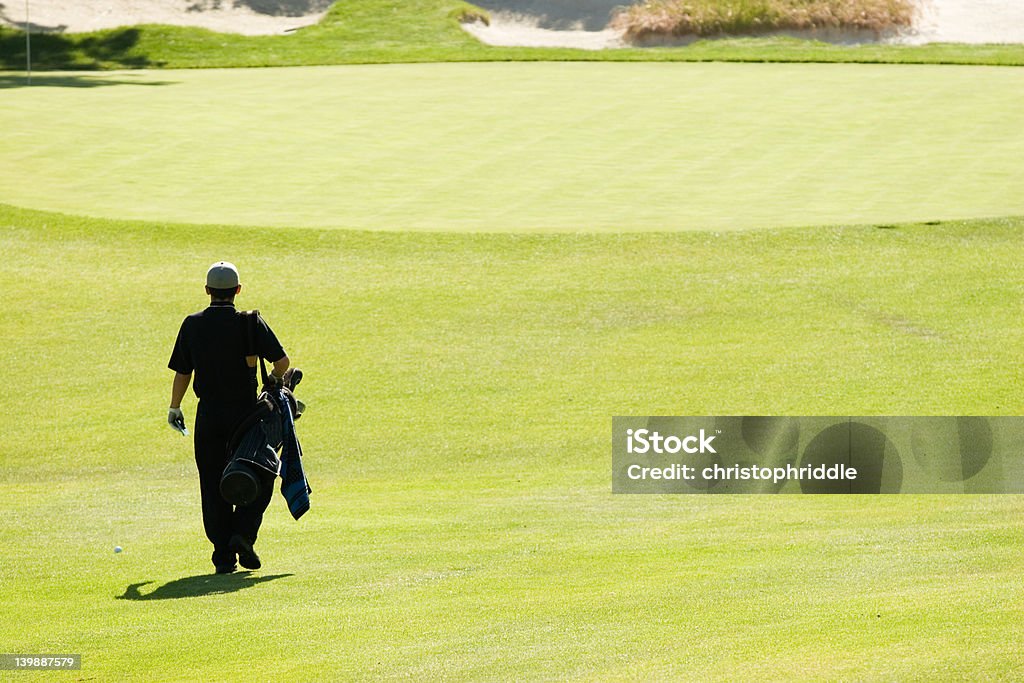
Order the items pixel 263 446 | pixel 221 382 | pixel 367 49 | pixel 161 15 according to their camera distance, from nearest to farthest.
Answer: pixel 263 446 → pixel 221 382 → pixel 367 49 → pixel 161 15

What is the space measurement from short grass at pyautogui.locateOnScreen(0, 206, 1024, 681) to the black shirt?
3.60 ft

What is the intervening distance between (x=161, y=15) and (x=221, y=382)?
104ft

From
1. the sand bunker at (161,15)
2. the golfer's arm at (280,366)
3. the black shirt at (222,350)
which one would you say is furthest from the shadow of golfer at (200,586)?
the sand bunker at (161,15)

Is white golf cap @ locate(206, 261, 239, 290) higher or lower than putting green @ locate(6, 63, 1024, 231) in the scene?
higher

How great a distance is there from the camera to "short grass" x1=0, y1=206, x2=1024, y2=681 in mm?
7496

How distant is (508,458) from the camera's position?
1366 cm

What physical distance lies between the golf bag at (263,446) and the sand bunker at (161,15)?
3041 cm

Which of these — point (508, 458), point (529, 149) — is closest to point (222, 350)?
point (508, 458)

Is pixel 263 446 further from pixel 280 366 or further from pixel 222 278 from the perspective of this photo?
pixel 222 278

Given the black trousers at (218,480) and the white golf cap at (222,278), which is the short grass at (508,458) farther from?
the white golf cap at (222,278)

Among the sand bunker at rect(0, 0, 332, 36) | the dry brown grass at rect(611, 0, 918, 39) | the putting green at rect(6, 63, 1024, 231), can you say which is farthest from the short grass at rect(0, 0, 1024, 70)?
the putting green at rect(6, 63, 1024, 231)

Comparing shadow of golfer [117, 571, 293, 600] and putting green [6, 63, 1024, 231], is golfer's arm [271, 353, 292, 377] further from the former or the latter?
putting green [6, 63, 1024, 231]

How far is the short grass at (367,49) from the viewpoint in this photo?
113ft

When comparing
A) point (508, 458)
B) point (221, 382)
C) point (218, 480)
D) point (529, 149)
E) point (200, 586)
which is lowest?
point (508, 458)
